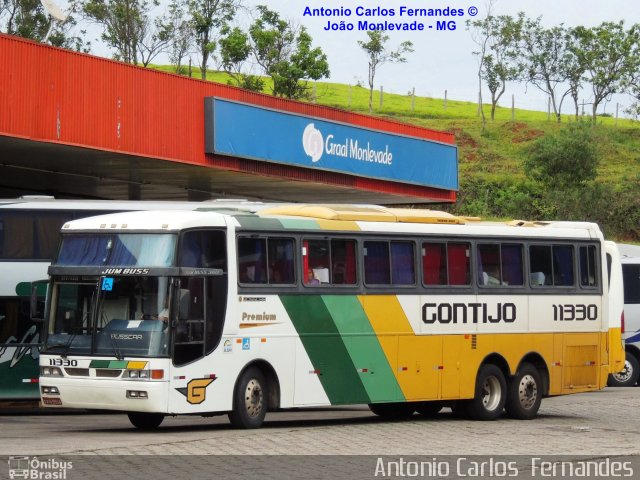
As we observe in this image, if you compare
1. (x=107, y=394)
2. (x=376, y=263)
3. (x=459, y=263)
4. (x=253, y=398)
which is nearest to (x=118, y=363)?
(x=107, y=394)

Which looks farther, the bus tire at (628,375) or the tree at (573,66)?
the tree at (573,66)

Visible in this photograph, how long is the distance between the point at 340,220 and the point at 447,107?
8722cm

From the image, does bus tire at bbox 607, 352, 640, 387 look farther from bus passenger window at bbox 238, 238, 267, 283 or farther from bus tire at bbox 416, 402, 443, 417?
bus passenger window at bbox 238, 238, 267, 283

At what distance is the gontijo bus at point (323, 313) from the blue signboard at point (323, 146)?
37.1ft

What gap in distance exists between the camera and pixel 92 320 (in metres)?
16.7

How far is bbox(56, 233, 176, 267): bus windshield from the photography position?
16625 millimetres

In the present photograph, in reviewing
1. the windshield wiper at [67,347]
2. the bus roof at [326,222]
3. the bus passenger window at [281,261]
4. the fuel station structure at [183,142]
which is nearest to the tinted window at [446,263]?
the bus roof at [326,222]

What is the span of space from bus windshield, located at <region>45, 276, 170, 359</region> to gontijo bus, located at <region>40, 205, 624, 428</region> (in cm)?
2

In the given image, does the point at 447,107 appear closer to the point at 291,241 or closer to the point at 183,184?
the point at 183,184

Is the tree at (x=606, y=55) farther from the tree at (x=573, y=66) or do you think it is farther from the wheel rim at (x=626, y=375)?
the wheel rim at (x=626, y=375)

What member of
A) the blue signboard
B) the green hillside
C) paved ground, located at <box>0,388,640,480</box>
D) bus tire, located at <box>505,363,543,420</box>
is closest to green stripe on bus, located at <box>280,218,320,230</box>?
paved ground, located at <box>0,388,640,480</box>

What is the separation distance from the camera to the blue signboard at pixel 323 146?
102 feet

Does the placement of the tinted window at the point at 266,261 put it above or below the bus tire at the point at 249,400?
above

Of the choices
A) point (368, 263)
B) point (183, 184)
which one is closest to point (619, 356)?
point (368, 263)
